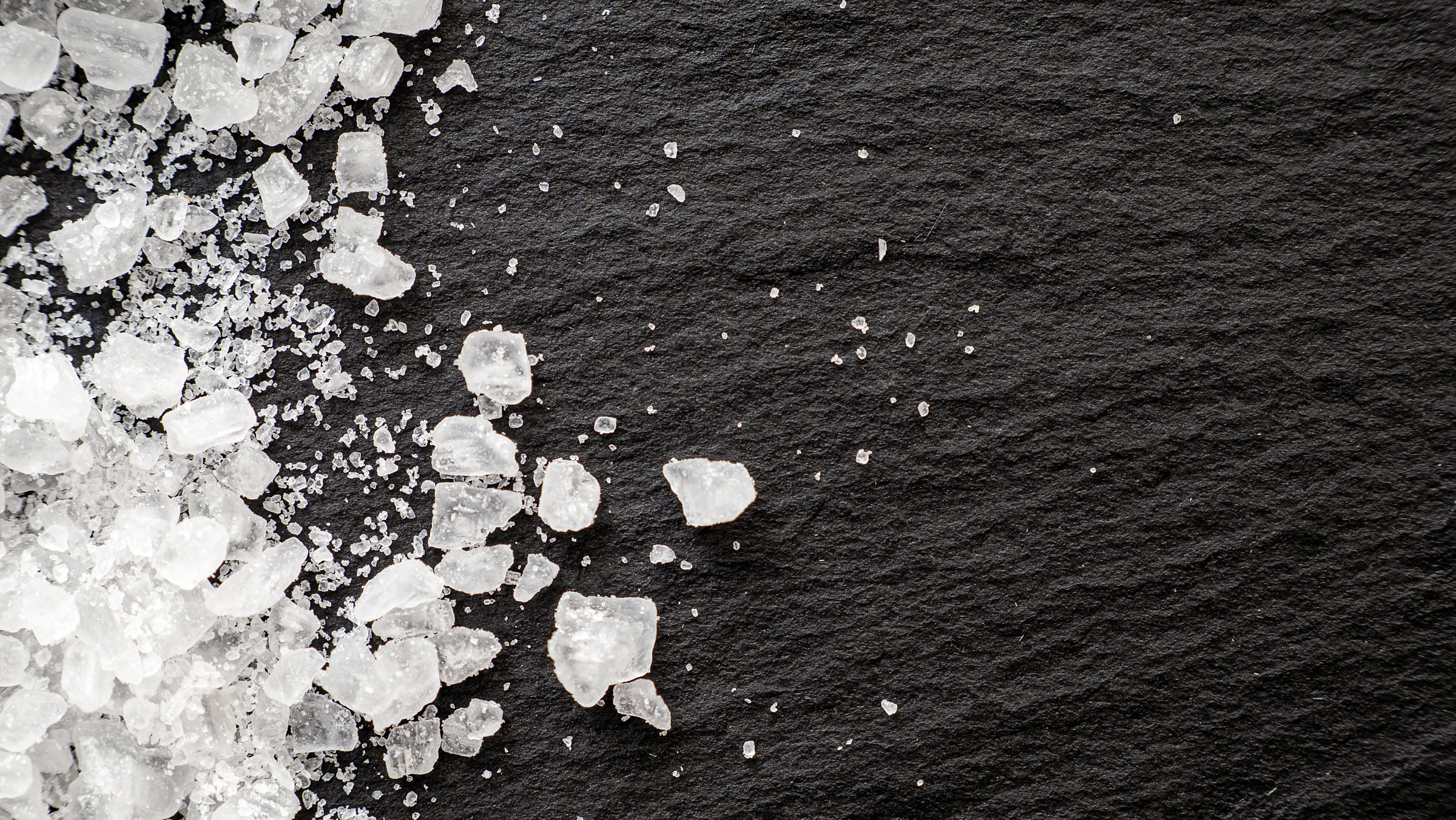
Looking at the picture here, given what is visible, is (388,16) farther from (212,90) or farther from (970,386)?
(970,386)

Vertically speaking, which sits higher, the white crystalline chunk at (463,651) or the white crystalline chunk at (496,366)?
the white crystalline chunk at (496,366)

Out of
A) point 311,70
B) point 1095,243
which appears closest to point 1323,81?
point 1095,243

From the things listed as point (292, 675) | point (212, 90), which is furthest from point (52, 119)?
point (292, 675)

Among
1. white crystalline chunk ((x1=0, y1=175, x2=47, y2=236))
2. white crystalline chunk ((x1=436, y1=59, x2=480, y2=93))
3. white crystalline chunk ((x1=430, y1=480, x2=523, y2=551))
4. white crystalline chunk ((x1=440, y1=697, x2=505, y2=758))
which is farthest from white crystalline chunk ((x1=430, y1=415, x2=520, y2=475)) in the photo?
white crystalline chunk ((x1=0, y1=175, x2=47, y2=236))

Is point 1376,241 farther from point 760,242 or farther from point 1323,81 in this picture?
point 760,242

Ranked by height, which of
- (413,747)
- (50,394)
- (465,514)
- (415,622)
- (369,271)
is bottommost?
(413,747)

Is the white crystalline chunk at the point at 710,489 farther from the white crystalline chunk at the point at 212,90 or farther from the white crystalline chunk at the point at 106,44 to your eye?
the white crystalline chunk at the point at 106,44

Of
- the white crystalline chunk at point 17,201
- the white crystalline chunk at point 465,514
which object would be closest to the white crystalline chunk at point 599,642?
the white crystalline chunk at point 465,514
